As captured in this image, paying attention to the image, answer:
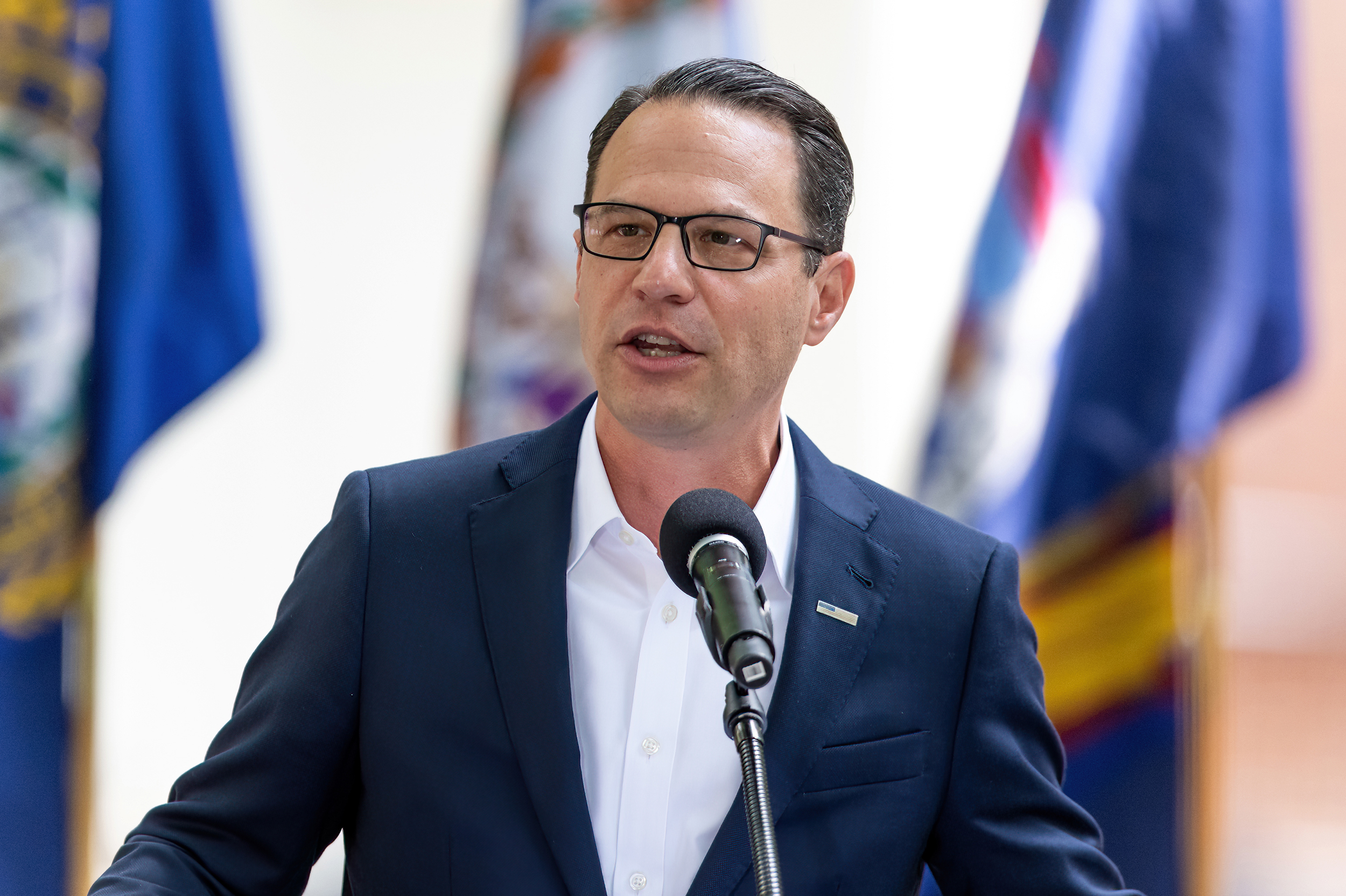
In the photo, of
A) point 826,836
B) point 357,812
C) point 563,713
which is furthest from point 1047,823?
point 357,812

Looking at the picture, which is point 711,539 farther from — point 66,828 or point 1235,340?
point 1235,340

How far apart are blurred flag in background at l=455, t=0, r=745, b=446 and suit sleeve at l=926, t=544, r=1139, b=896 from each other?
1643mm

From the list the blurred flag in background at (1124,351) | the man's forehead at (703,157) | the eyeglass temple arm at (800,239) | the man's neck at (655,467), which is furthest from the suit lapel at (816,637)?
the blurred flag in background at (1124,351)

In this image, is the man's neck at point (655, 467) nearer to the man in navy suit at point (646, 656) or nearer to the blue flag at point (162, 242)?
the man in navy suit at point (646, 656)

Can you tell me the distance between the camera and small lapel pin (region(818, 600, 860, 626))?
4.57 ft

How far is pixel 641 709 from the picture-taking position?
52.0 inches

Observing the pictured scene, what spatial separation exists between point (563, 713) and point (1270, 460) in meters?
3.06

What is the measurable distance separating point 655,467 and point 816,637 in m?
0.28

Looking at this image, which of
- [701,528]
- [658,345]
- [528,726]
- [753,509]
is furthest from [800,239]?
[528,726]

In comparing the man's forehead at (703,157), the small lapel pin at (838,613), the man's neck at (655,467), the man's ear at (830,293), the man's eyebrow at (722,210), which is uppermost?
the man's forehead at (703,157)

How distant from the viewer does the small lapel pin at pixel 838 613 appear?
4.57 ft

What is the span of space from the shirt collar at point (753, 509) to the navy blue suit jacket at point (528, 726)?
0.07ft

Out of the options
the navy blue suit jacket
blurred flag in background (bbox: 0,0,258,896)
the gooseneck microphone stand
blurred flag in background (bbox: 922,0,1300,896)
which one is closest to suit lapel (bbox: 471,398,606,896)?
the navy blue suit jacket

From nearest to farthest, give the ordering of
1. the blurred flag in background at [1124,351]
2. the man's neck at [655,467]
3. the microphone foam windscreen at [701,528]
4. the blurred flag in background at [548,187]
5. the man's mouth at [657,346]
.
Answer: the microphone foam windscreen at [701,528], the man's mouth at [657,346], the man's neck at [655,467], the blurred flag in background at [548,187], the blurred flag in background at [1124,351]
